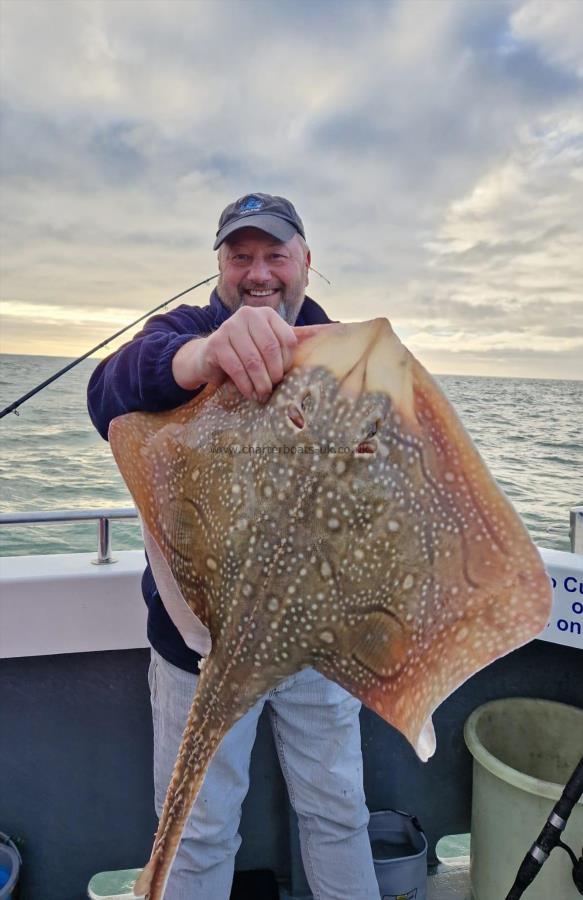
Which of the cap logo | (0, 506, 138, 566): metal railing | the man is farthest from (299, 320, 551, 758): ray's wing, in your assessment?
(0, 506, 138, 566): metal railing

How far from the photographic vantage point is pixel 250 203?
1952 millimetres

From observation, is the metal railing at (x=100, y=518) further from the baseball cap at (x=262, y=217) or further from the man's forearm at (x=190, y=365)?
the baseball cap at (x=262, y=217)

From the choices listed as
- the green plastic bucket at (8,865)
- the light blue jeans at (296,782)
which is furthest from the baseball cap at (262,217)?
the green plastic bucket at (8,865)

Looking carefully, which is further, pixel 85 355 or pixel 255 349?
pixel 85 355

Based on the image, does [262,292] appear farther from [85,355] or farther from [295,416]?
[85,355]

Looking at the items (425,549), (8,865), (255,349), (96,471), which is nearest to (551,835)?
(425,549)

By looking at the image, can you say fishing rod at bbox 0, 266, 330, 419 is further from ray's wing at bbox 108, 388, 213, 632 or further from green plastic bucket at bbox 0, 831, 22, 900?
green plastic bucket at bbox 0, 831, 22, 900

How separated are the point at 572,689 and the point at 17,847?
8.07 feet

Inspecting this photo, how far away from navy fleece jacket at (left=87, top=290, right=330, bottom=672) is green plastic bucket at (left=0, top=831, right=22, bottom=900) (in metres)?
1.17

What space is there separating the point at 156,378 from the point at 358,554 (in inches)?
25.3

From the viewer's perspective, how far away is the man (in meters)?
1.74

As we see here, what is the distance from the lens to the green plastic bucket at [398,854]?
2.13 m

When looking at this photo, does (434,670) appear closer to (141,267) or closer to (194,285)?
(194,285)

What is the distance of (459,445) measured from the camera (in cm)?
100
